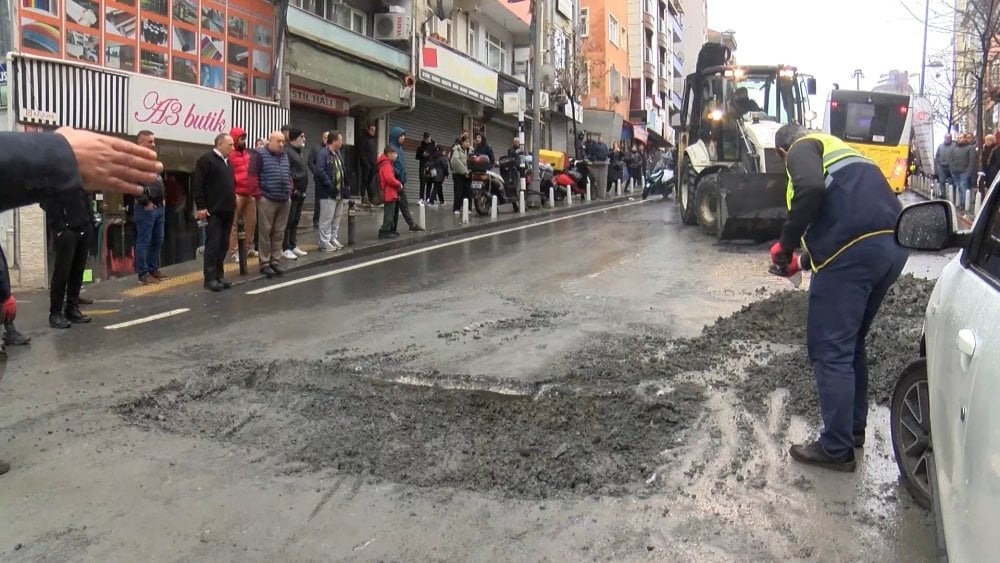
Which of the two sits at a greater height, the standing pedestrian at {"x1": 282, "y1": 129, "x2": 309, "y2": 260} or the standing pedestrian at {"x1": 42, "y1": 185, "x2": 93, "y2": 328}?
the standing pedestrian at {"x1": 282, "y1": 129, "x2": 309, "y2": 260}

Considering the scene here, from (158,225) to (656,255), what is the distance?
691 centimetres

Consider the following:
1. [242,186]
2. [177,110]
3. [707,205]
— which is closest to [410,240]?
[242,186]

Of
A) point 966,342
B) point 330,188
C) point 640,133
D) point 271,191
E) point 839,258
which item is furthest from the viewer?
point 640,133

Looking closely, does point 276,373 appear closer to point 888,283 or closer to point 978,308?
point 888,283

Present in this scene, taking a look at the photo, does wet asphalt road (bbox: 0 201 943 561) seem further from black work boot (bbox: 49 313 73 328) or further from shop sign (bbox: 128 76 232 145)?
shop sign (bbox: 128 76 232 145)

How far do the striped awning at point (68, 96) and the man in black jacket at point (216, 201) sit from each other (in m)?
3.09

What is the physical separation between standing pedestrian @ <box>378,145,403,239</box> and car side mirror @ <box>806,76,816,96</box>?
7.70m

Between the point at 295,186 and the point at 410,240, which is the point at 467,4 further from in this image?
the point at 295,186

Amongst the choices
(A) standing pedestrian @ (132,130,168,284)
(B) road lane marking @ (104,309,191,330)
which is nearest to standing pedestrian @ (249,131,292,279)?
(A) standing pedestrian @ (132,130,168,284)

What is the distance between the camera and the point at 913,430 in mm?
3764

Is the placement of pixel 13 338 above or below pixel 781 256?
below

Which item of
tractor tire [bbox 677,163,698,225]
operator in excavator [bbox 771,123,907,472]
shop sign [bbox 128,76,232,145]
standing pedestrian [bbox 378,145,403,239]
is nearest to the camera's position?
operator in excavator [bbox 771,123,907,472]

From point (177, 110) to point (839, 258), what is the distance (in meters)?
11.9

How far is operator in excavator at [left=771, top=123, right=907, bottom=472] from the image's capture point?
13.1 ft
